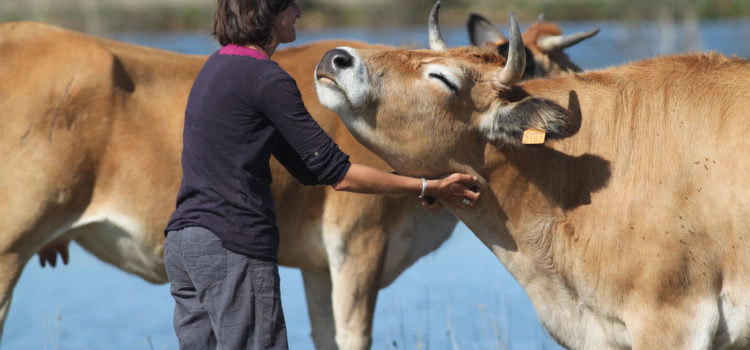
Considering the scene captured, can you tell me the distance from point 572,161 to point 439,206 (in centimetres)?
69

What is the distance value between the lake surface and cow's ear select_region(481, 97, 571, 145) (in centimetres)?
252

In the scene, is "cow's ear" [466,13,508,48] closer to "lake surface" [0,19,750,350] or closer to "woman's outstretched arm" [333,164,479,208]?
"lake surface" [0,19,750,350]

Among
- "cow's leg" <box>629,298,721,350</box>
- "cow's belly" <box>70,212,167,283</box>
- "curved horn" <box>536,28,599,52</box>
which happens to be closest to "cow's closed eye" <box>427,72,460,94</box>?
"cow's leg" <box>629,298,721,350</box>

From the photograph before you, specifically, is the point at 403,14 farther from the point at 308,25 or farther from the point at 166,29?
the point at 166,29

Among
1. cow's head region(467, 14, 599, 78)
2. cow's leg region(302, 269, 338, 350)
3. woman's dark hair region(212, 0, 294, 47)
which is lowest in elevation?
cow's leg region(302, 269, 338, 350)

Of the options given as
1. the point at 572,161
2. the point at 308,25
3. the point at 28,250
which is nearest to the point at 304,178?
the point at 572,161

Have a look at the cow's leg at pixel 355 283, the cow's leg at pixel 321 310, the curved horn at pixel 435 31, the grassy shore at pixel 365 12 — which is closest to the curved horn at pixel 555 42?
the cow's leg at pixel 355 283

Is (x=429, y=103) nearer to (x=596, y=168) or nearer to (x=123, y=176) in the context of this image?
(x=596, y=168)

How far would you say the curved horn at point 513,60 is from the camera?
4.78 metres

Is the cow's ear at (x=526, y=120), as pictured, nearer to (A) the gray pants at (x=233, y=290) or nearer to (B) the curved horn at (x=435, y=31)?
(B) the curved horn at (x=435, y=31)

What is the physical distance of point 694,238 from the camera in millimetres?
4766

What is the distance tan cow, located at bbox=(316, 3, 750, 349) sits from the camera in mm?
4777

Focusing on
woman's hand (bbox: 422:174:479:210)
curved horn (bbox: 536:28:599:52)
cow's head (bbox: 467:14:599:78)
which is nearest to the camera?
woman's hand (bbox: 422:174:479:210)

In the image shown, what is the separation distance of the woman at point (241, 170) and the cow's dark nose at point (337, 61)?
0.71 ft
